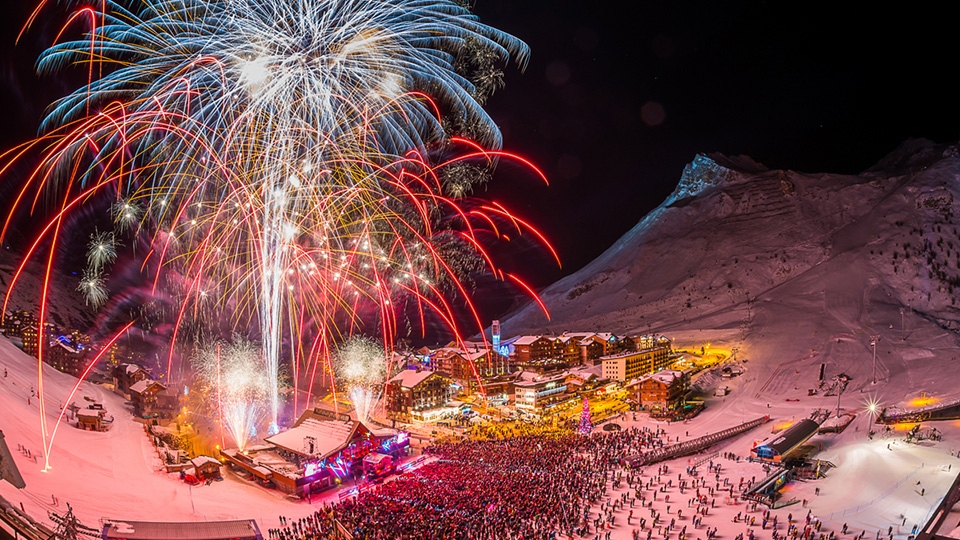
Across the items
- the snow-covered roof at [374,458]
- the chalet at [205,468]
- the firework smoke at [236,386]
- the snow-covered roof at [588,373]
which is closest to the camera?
the chalet at [205,468]

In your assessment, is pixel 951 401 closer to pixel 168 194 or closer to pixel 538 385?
pixel 538 385

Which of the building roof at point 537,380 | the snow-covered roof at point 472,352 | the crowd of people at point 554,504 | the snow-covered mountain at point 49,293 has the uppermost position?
the snow-covered mountain at point 49,293

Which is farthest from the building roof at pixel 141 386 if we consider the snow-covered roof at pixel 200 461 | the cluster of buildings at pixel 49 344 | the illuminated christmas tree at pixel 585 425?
the illuminated christmas tree at pixel 585 425

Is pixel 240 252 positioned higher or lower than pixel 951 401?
higher

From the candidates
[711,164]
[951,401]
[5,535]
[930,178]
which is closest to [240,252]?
[5,535]

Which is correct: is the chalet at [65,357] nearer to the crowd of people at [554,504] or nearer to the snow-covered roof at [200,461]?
the snow-covered roof at [200,461]

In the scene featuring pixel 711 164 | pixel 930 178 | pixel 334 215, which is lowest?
pixel 334 215
